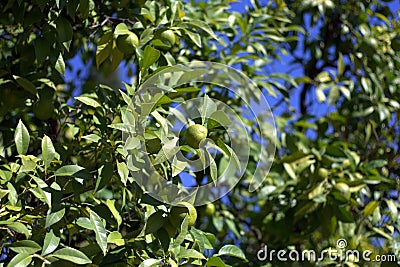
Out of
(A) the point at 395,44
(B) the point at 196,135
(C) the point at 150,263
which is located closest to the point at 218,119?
(B) the point at 196,135

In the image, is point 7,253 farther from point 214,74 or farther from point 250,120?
point 250,120

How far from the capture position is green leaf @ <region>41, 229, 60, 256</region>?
0.98 metres

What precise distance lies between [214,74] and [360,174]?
595mm

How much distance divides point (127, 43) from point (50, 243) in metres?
0.50

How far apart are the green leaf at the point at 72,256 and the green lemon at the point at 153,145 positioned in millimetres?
239

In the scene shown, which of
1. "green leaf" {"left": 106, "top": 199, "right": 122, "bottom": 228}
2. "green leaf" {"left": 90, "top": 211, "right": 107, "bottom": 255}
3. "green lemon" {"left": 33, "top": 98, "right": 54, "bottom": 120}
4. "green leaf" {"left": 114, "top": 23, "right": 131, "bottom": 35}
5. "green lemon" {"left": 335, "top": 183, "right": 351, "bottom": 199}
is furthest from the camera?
"green lemon" {"left": 335, "top": 183, "right": 351, "bottom": 199}

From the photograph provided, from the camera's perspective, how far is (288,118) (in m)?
2.32

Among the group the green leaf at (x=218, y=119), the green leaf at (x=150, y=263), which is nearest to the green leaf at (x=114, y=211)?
the green leaf at (x=150, y=263)

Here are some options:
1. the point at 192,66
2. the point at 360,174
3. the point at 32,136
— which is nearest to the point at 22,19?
the point at 32,136

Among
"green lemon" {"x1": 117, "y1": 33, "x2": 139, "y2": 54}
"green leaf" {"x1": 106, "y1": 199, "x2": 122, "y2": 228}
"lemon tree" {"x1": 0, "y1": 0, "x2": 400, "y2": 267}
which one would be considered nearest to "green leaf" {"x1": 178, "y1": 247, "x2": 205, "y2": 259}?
"lemon tree" {"x1": 0, "y1": 0, "x2": 400, "y2": 267}

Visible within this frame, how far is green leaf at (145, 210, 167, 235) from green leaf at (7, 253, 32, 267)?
0.21m

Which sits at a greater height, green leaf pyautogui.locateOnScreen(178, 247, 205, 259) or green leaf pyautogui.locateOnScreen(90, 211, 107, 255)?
green leaf pyautogui.locateOnScreen(90, 211, 107, 255)

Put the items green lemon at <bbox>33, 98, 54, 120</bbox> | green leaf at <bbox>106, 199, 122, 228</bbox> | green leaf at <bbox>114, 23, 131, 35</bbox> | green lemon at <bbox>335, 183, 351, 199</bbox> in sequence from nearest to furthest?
green leaf at <bbox>106, 199, 122, 228</bbox> < green leaf at <bbox>114, 23, 131, 35</bbox> < green lemon at <bbox>33, 98, 54, 120</bbox> < green lemon at <bbox>335, 183, 351, 199</bbox>

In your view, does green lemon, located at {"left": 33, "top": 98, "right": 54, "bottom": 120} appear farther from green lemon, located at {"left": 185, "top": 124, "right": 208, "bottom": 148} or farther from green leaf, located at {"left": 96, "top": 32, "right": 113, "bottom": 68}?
green lemon, located at {"left": 185, "top": 124, "right": 208, "bottom": 148}
